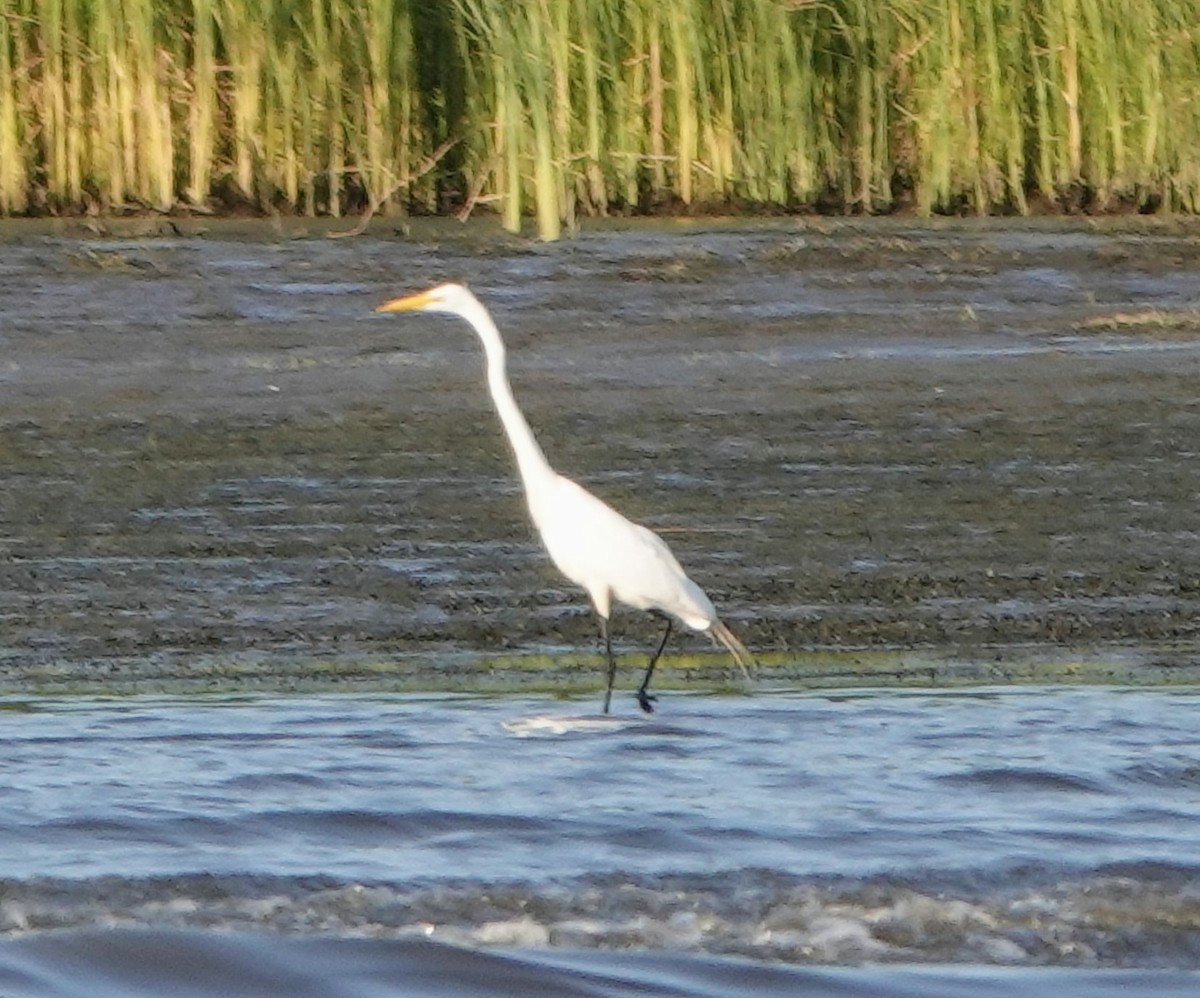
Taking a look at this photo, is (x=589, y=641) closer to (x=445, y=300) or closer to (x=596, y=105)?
(x=445, y=300)

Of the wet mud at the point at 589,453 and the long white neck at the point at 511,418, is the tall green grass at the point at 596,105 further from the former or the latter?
the long white neck at the point at 511,418

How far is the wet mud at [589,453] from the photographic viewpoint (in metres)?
7.73

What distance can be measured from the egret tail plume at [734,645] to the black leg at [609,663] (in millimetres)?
277

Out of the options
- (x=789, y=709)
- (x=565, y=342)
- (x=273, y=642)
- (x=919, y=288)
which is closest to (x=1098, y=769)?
(x=789, y=709)

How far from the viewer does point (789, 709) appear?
6.79 meters

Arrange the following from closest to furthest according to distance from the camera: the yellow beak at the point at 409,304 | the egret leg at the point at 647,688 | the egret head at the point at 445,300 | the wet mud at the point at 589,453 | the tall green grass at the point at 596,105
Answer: the egret leg at the point at 647,688
the wet mud at the point at 589,453
the yellow beak at the point at 409,304
the egret head at the point at 445,300
the tall green grass at the point at 596,105

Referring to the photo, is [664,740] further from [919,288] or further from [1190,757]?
[919,288]

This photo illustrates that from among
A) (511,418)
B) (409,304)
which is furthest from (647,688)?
(409,304)

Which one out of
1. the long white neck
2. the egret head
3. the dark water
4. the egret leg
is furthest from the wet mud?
the egret head

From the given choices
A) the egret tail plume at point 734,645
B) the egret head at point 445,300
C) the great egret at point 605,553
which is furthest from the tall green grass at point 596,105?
the egret tail plume at point 734,645

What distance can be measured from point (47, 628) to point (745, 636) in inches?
75.9

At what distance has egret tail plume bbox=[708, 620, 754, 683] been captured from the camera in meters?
7.25

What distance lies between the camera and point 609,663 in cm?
739

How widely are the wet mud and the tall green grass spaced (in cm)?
52
